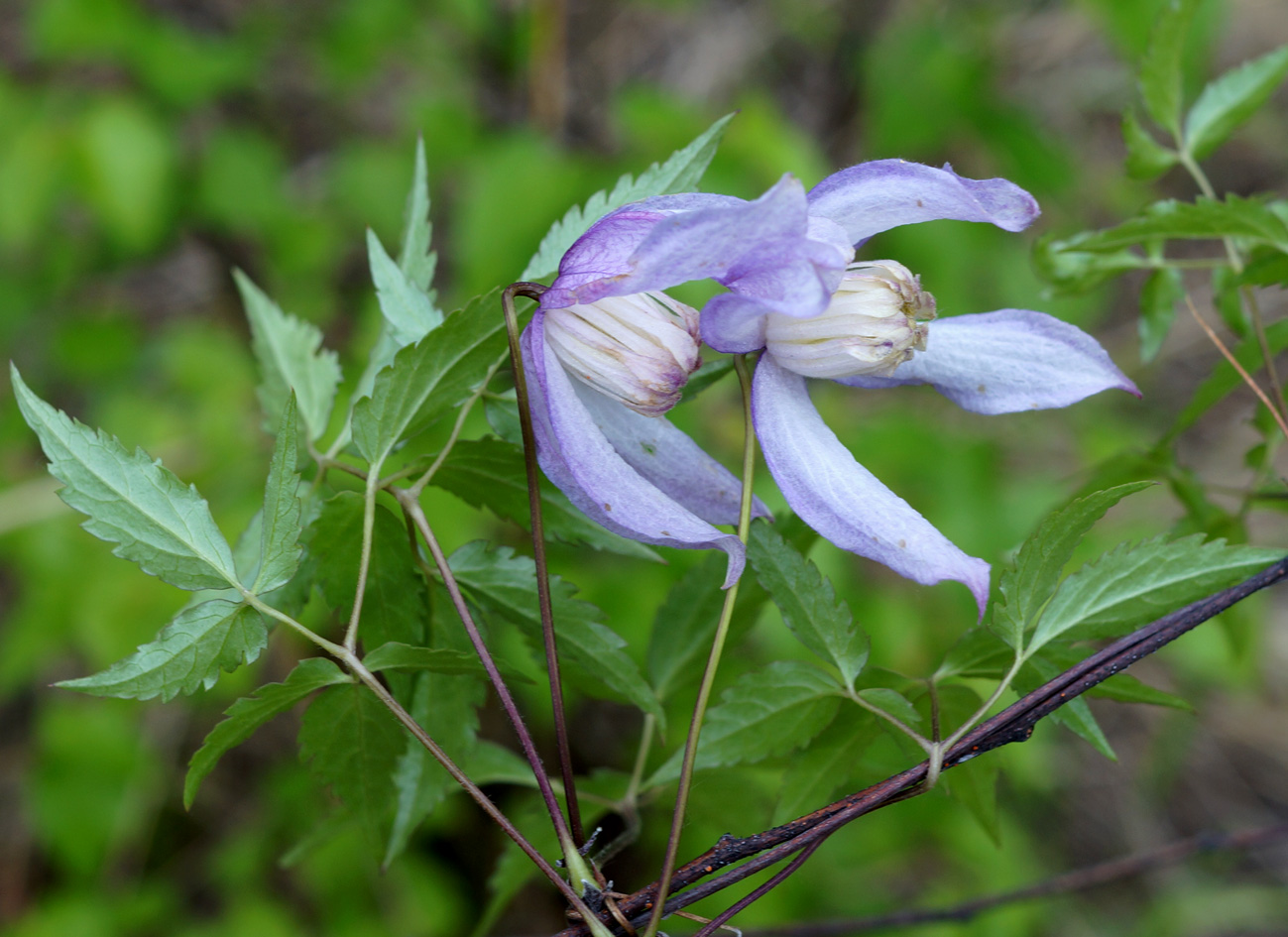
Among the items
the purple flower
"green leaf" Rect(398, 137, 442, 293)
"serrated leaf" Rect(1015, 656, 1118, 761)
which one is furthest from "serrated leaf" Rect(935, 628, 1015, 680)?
"green leaf" Rect(398, 137, 442, 293)

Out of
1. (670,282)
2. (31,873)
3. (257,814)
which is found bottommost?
(31,873)

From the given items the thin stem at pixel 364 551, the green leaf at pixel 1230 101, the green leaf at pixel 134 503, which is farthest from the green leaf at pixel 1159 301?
the green leaf at pixel 134 503

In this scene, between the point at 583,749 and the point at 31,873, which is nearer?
the point at 583,749

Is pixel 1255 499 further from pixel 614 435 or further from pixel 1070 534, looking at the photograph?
pixel 614 435

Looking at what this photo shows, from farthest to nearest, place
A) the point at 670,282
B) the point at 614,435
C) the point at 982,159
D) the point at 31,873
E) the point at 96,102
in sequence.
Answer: the point at 982,159 → the point at 31,873 → the point at 96,102 → the point at 614,435 → the point at 670,282

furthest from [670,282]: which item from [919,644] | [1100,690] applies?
[919,644]

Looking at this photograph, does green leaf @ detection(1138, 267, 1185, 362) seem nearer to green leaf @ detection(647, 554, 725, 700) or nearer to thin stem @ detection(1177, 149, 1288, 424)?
thin stem @ detection(1177, 149, 1288, 424)
